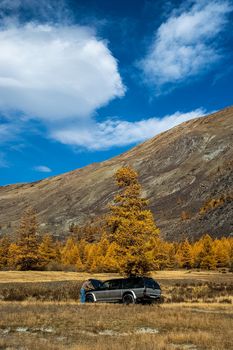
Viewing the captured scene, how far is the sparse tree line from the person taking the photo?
40.5 metres

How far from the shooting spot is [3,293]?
35781 mm

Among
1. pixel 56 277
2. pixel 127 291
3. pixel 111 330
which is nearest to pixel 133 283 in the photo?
pixel 127 291

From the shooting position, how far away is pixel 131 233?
40.7m

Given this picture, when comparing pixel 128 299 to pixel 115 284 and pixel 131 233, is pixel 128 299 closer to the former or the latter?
pixel 115 284

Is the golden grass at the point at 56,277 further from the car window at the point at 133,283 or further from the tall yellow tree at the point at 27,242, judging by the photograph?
the car window at the point at 133,283

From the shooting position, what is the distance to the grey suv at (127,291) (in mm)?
27750

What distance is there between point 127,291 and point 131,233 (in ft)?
41.8

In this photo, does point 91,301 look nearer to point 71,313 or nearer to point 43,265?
point 71,313

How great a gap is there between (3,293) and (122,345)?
24438 millimetres

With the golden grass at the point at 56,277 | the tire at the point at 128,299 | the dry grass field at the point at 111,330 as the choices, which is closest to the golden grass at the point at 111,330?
the dry grass field at the point at 111,330

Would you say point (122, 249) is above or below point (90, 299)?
above

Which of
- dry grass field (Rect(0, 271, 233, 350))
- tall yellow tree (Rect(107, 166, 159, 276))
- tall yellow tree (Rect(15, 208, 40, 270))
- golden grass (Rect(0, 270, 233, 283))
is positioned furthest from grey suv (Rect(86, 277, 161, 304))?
tall yellow tree (Rect(15, 208, 40, 270))

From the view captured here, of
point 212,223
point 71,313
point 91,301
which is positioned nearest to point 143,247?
point 91,301

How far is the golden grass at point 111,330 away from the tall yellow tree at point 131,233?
17.5 metres
